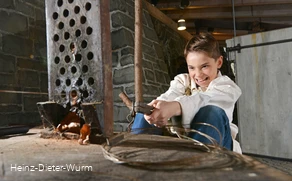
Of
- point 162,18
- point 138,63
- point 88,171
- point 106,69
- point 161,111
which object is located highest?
point 162,18

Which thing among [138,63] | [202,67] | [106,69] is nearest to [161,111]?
[106,69]

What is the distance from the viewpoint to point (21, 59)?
2.16 m

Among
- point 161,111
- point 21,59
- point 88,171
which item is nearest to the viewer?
point 88,171

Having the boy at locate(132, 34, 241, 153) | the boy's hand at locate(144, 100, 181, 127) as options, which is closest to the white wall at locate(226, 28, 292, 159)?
the boy at locate(132, 34, 241, 153)

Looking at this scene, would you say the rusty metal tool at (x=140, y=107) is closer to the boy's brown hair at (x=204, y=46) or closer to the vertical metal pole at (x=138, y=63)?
the boy's brown hair at (x=204, y=46)

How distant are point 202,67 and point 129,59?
4.69 ft

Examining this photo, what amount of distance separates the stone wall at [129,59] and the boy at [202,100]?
49.2 inches

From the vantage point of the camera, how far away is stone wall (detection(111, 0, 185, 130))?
8.34 feet

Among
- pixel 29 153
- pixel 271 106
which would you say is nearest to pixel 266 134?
pixel 271 106

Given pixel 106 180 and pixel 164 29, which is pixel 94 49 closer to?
pixel 106 180

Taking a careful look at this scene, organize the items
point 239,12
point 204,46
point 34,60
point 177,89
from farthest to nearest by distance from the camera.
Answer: point 239,12 < point 34,60 < point 177,89 < point 204,46

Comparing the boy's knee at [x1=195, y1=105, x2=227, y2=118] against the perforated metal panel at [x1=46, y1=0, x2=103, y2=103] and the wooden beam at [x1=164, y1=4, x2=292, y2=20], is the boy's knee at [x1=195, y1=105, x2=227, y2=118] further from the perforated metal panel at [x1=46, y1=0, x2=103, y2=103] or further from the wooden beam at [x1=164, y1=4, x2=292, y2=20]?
the wooden beam at [x1=164, y1=4, x2=292, y2=20]

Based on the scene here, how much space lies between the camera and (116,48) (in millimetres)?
2615

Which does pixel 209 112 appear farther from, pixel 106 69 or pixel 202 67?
pixel 106 69
